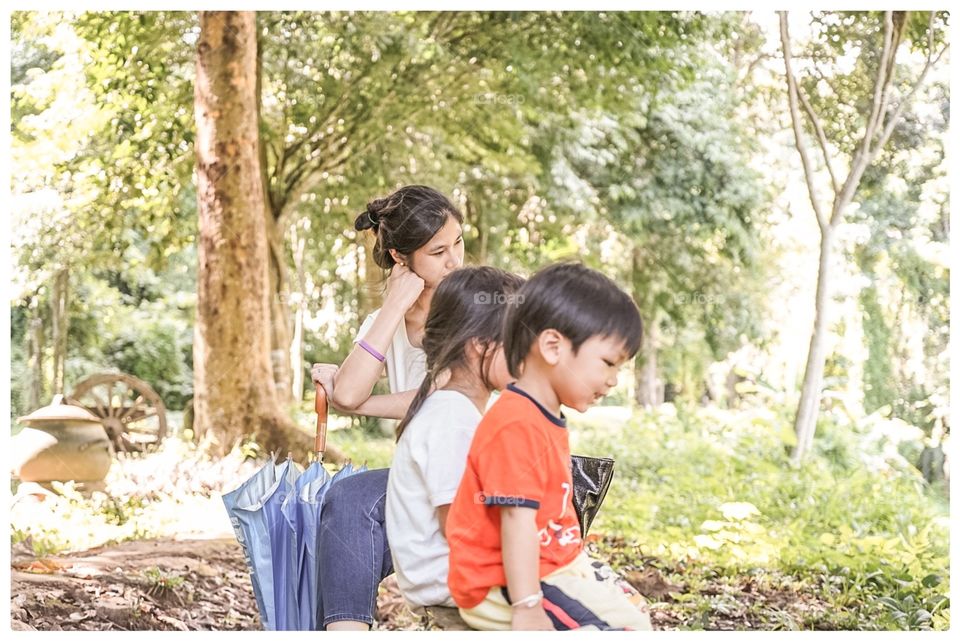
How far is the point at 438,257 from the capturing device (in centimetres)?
257

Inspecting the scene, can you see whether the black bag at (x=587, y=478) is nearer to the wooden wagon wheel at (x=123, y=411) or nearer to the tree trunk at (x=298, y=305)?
the wooden wagon wheel at (x=123, y=411)

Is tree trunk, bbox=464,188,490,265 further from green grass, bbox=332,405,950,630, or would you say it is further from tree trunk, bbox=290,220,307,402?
green grass, bbox=332,405,950,630

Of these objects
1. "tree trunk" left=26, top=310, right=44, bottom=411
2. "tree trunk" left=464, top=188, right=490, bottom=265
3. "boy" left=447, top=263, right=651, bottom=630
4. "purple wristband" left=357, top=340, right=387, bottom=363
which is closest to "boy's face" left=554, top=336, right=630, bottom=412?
"boy" left=447, top=263, right=651, bottom=630

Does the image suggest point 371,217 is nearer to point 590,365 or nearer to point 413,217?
point 413,217

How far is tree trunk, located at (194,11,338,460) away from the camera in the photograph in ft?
23.8

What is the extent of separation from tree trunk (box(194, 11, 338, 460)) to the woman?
486 cm

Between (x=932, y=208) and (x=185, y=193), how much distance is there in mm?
8288

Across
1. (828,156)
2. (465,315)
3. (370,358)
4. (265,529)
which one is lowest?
(265,529)

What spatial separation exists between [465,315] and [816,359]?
551 centimetres

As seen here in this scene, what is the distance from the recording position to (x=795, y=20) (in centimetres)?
1028

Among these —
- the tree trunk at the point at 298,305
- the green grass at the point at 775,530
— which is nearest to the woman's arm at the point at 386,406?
the green grass at the point at 775,530

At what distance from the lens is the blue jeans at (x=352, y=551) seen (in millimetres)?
2379

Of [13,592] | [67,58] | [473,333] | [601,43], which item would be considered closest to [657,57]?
[601,43]

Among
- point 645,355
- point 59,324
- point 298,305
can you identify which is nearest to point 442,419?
point 298,305
